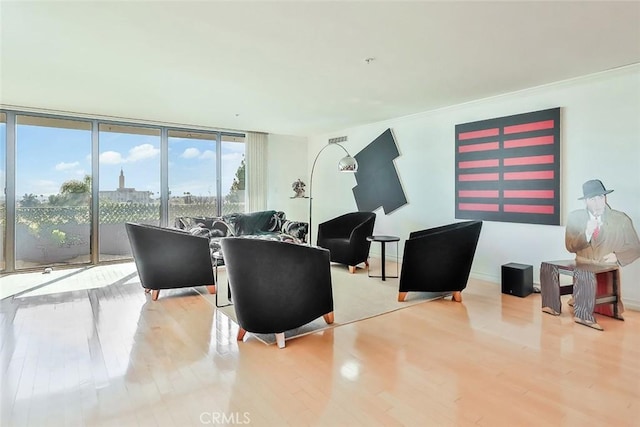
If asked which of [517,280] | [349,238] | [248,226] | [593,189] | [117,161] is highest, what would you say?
[117,161]

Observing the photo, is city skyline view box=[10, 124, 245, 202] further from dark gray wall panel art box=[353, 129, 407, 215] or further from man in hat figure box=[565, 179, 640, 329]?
man in hat figure box=[565, 179, 640, 329]

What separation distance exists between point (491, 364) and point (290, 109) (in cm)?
429

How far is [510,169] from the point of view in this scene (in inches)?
180

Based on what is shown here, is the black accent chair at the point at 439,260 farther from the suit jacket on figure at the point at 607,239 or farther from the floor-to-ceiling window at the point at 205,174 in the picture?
the floor-to-ceiling window at the point at 205,174

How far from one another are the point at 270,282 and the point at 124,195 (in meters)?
4.65

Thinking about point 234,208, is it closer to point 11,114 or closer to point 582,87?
point 11,114

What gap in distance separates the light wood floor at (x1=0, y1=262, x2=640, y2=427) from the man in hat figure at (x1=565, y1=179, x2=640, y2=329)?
552mm

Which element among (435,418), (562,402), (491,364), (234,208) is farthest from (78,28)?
(234,208)

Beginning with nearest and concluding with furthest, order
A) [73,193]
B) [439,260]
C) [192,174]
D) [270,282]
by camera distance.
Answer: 1. [270,282]
2. [439,260]
3. [73,193]
4. [192,174]

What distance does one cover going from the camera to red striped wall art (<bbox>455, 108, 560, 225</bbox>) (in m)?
4.19

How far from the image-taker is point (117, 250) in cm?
615

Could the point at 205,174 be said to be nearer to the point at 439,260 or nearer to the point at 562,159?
the point at 439,260

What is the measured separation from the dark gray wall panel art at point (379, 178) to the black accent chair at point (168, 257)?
3.40m

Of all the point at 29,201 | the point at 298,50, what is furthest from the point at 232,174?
the point at 298,50
